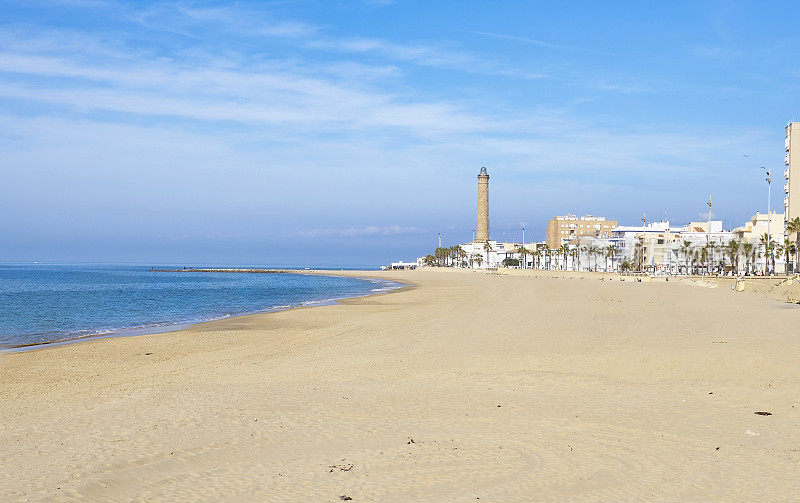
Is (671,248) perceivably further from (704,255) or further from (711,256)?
(704,255)

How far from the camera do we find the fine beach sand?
20.9 feet

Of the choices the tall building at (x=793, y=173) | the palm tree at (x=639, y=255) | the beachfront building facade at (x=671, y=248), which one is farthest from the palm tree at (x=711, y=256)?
the tall building at (x=793, y=173)

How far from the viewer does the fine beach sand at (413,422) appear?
6.37m

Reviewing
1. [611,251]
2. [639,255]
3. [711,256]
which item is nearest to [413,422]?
[711,256]

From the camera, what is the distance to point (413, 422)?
8.84 meters

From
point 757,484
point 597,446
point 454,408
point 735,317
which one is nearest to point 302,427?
point 454,408

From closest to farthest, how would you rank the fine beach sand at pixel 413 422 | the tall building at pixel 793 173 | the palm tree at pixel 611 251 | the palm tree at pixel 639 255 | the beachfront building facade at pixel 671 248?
the fine beach sand at pixel 413 422 → the tall building at pixel 793 173 → the beachfront building facade at pixel 671 248 → the palm tree at pixel 639 255 → the palm tree at pixel 611 251

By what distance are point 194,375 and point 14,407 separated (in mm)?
3577

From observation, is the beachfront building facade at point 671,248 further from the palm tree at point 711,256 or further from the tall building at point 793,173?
the tall building at point 793,173

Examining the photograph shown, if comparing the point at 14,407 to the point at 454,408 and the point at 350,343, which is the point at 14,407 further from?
the point at 350,343

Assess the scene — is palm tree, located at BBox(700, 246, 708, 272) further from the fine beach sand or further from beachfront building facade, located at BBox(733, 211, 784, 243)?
the fine beach sand

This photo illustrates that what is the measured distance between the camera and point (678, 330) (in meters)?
20.1

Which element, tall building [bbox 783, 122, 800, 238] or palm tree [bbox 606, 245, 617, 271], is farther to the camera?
palm tree [bbox 606, 245, 617, 271]

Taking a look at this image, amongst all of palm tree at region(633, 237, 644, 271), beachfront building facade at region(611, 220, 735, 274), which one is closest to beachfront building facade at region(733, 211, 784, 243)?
beachfront building facade at region(611, 220, 735, 274)
